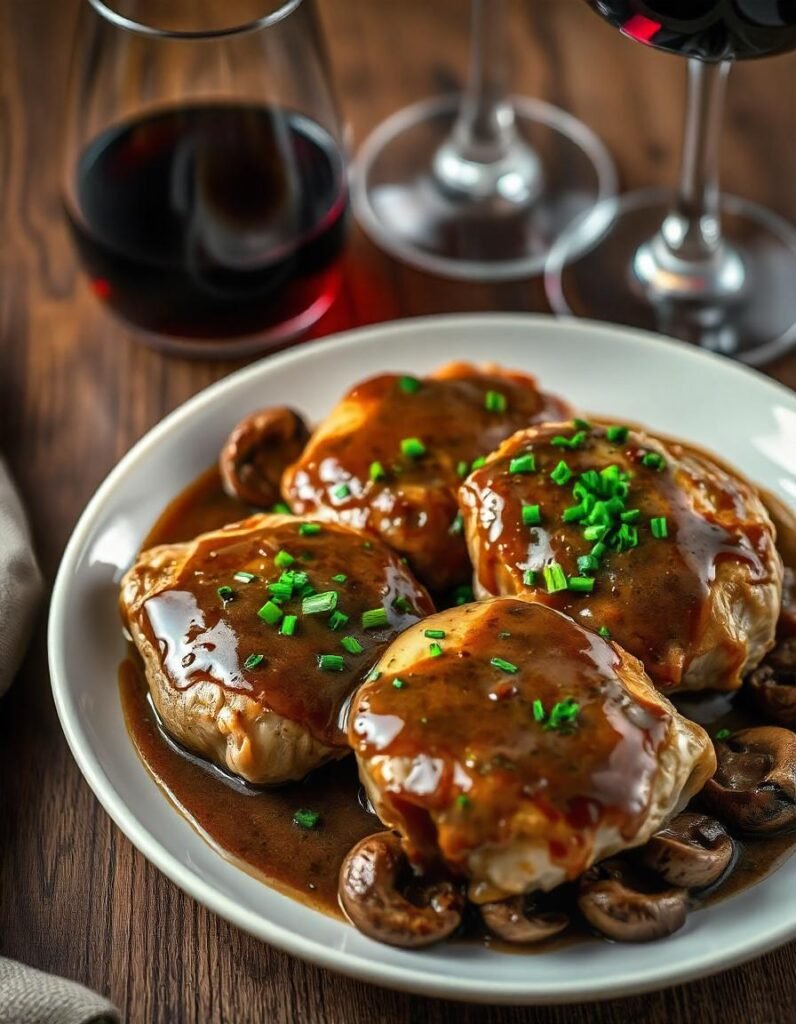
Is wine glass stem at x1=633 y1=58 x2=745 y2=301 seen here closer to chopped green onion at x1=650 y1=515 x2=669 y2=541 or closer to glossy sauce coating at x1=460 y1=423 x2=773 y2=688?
glossy sauce coating at x1=460 y1=423 x2=773 y2=688

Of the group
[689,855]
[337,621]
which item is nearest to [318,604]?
[337,621]

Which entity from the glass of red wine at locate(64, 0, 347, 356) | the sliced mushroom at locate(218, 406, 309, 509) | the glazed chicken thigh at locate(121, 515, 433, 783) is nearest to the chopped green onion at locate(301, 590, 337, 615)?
the glazed chicken thigh at locate(121, 515, 433, 783)

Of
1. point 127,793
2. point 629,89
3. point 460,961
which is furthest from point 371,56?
point 460,961

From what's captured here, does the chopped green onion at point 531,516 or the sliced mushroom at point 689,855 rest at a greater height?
the chopped green onion at point 531,516

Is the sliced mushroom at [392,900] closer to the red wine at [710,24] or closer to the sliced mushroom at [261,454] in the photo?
the sliced mushroom at [261,454]

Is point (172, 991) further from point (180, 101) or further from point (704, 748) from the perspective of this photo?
point (180, 101)

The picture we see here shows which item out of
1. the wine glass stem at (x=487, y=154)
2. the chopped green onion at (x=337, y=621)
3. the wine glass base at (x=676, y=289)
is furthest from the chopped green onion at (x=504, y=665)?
the wine glass stem at (x=487, y=154)
